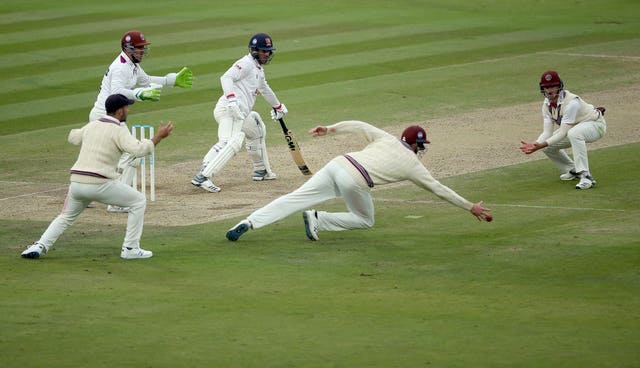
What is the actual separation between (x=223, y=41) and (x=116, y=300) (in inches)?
668

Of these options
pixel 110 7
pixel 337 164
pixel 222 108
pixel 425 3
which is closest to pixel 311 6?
pixel 425 3

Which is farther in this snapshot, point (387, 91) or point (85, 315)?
point (387, 91)

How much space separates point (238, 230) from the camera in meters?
11.8

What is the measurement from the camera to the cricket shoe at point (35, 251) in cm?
1105

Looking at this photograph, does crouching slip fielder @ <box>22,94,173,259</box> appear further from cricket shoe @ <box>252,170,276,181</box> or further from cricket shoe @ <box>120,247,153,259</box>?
cricket shoe @ <box>252,170,276,181</box>

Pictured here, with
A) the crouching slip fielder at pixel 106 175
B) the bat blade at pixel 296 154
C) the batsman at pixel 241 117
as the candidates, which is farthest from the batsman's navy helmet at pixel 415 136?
the bat blade at pixel 296 154

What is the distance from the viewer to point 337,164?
11656 millimetres

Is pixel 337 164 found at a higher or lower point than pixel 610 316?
higher

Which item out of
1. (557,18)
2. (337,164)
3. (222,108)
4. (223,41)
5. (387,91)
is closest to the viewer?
(337,164)

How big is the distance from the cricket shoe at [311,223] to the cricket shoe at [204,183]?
10.2ft

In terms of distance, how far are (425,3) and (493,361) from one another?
25.1 metres

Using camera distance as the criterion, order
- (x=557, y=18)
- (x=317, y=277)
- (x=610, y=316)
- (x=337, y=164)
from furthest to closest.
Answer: (x=557, y=18)
(x=337, y=164)
(x=317, y=277)
(x=610, y=316)

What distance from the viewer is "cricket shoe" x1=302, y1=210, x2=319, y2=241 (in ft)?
39.1

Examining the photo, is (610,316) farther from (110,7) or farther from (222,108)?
(110,7)
